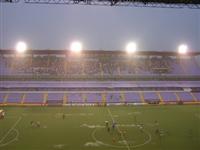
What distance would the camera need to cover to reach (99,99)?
4519 centimetres

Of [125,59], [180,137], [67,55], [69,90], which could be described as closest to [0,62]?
[67,55]

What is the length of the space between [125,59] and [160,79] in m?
10.3

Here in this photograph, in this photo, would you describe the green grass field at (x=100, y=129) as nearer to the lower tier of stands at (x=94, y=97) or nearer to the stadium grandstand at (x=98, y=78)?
the lower tier of stands at (x=94, y=97)

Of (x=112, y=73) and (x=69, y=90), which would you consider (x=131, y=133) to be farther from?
(x=112, y=73)

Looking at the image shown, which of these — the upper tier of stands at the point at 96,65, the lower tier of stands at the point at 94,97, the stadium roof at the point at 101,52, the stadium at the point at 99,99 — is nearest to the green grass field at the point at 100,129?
the stadium at the point at 99,99

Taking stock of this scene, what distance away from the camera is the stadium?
23328 mm

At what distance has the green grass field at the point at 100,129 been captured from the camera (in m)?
21.7

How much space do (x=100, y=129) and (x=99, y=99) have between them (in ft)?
61.1

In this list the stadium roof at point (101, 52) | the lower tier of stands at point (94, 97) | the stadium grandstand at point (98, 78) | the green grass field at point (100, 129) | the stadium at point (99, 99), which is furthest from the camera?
the stadium roof at point (101, 52)

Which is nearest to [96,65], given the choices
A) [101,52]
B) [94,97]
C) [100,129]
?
[101,52]

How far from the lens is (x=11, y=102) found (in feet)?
143

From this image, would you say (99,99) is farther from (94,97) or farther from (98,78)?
(98,78)

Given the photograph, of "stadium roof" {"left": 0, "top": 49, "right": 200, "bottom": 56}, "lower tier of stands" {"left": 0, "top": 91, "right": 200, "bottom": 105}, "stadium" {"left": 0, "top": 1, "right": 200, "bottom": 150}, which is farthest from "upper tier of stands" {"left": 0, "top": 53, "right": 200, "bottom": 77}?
"lower tier of stands" {"left": 0, "top": 91, "right": 200, "bottom": 105}

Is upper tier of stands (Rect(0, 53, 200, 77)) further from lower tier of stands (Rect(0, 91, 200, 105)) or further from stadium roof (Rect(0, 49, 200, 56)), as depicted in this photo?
lower tier of stands (Rect(0, 91, 200, 105))
